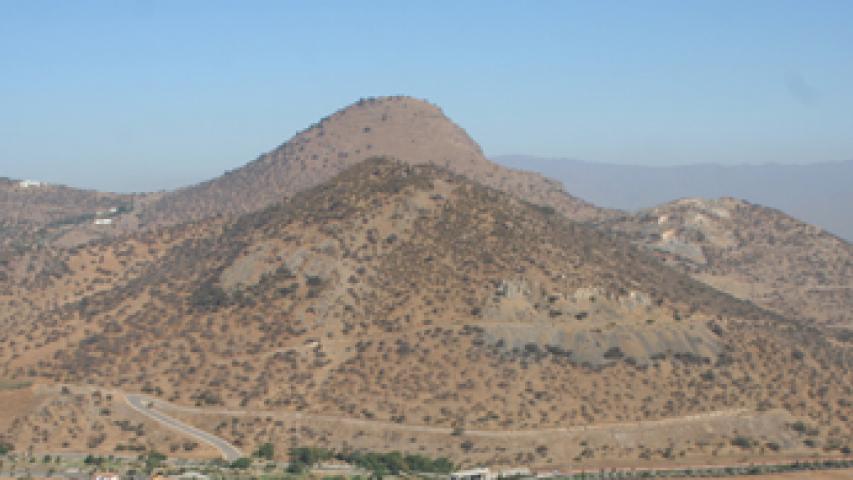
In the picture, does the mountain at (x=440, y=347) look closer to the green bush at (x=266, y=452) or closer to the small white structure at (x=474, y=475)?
the green bush at (x=266, y=452)

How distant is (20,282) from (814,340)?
9545cm

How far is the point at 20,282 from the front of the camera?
442 ft

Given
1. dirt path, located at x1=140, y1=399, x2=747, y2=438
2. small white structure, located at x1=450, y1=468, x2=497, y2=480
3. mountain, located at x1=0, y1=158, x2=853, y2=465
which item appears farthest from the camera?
mountain, located at x1=0, y1=158, x2=853, y2=465

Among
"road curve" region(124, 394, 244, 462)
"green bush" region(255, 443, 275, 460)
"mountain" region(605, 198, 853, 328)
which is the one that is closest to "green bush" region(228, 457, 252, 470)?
"road curve" region(124, 394, 244, 462)

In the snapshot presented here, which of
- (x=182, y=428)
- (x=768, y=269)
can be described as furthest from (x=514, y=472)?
(x=768, y=269)

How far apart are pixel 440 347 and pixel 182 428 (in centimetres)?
2417

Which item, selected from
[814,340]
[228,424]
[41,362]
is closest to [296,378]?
[228,424]

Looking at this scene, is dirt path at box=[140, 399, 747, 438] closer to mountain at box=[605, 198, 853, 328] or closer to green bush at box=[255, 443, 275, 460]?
green bush at box=[255, 443, 275, 460]

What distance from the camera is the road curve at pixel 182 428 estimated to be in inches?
3221

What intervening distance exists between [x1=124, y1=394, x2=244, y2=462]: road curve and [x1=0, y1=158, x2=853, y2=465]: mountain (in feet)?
4.55

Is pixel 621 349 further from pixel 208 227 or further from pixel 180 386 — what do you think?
pixel 208 227

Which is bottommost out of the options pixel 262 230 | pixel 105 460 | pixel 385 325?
pixel 105 460

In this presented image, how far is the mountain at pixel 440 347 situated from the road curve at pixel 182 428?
1387 millimetres

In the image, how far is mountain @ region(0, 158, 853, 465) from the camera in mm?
87500
